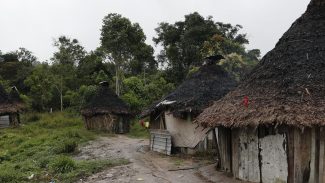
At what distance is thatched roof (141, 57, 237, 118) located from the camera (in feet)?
56.0

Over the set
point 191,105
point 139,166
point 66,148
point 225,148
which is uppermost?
point 191,105

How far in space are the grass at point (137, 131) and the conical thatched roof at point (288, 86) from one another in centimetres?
1508

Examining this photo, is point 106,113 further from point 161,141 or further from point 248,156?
point 248,156

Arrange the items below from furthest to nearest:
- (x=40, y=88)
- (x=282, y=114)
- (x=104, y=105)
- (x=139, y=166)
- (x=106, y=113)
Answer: (x=40, y=88) → (x=104, y=105) → (x=106, y=113) → (x=139, y=166) → (x=282, y=114)

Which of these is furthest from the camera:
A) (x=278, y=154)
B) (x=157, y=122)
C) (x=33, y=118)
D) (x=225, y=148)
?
(x=33, y=118)

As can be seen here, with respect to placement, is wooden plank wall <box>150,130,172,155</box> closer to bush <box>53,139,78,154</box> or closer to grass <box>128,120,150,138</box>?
bush <box>53,139,78,154</box>

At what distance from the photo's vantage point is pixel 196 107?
16828mm

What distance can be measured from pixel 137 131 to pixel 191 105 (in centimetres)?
1344

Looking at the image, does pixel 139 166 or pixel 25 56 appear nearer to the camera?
pixel 139 166

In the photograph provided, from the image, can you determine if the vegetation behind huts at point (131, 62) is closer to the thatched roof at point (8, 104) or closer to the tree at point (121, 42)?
the tree at point (121, 42)

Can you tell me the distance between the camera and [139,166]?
1489 centimetres

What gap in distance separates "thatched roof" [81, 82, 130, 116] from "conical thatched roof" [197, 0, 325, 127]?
1620 cm

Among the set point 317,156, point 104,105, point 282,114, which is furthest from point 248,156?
point 104,105

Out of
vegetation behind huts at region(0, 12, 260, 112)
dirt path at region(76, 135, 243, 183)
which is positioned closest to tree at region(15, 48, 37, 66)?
vegetation behind huts at region(0, 12, 260, 112)
